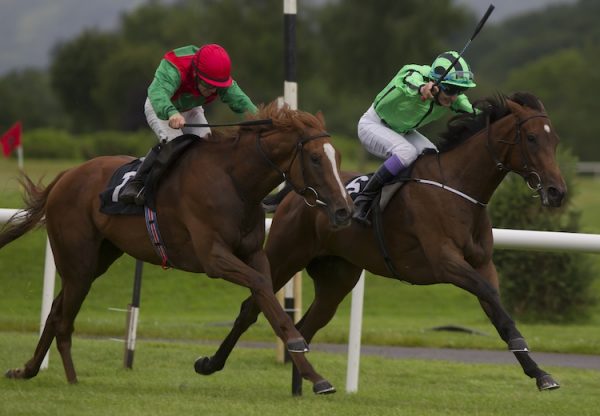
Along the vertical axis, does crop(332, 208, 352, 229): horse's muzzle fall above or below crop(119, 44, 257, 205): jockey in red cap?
below

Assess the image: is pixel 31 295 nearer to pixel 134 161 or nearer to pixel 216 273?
pixel 134 161

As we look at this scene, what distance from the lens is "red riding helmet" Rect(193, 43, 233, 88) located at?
6988 millimetres

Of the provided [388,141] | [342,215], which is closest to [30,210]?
[388,141]

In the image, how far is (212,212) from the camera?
6.76 meters

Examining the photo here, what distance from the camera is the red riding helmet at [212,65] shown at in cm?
699

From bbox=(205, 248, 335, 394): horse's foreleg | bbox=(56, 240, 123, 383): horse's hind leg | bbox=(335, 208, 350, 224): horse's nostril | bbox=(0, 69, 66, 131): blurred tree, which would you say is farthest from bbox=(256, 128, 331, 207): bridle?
bbox=(0, 69, 66, 131): blurred tree

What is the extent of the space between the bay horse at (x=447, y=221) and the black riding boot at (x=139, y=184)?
97 cm

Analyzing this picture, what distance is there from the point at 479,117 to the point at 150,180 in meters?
2.13

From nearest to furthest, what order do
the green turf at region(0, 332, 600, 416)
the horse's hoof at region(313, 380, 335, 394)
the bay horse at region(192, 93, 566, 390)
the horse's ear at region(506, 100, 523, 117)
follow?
the horse's hoof at region(313, 380, 335, 394) → the green turf at region(0, 332, 600, 416) → the bay horse at region(192, 93, 566, 390) → the horse's ear at region(506, 100, 523, 117)

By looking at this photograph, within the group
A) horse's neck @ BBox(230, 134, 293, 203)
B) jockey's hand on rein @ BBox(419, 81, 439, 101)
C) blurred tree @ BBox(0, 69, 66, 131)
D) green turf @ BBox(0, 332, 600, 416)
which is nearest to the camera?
green turf @ BBox(0, 332, 600, 416)

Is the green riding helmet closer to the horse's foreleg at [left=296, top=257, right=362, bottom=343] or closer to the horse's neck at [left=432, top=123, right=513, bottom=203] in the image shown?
the horse's neck at [left=432, top=123, right=513, bottom=203]

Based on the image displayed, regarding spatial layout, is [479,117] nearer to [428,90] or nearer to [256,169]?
[428,90]

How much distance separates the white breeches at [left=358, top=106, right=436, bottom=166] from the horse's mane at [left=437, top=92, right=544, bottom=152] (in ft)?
0.47

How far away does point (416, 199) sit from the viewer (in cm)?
741
